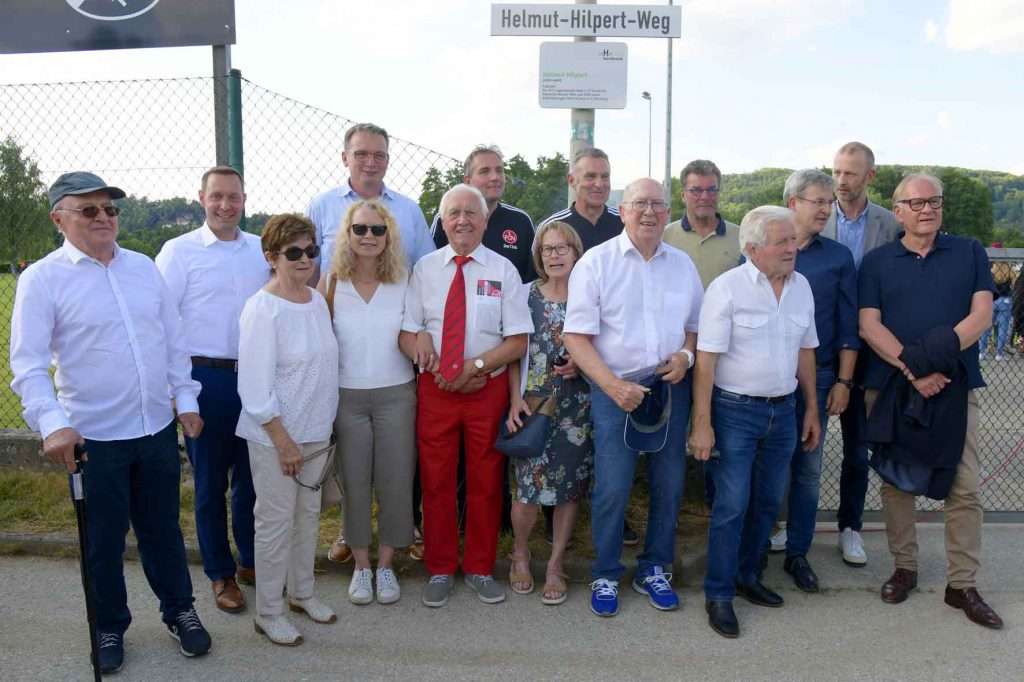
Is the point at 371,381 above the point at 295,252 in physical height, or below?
below

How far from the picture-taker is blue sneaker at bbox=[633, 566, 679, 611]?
3.81 meters

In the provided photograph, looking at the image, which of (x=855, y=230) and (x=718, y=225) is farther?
(x=718, y=225)

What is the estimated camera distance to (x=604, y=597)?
3.79 metres

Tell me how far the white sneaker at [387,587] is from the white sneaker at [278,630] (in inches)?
19.1

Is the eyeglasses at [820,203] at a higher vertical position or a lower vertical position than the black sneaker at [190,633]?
higher

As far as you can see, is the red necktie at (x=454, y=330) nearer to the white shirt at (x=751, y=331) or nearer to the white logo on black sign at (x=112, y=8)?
the white shirt at (x=751, y=331)

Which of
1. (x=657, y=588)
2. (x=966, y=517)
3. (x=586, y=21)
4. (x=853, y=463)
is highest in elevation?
(x=586, y=21)

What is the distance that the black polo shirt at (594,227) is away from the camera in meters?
4.39

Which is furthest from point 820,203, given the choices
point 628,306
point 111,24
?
point 111,24

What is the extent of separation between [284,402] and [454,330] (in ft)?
2.71

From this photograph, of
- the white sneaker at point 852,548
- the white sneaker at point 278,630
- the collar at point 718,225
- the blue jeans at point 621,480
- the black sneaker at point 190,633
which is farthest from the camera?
the collar at point 718,225


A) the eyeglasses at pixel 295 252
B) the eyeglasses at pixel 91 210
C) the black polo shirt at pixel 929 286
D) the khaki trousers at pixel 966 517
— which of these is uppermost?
the eyeglasses at pixel 91 210

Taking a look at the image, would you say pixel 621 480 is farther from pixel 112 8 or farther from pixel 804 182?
pixel 112 8

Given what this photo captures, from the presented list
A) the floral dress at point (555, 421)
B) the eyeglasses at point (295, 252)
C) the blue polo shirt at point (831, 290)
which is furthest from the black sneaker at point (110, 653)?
the blue polo shirt at point (831, 290)
